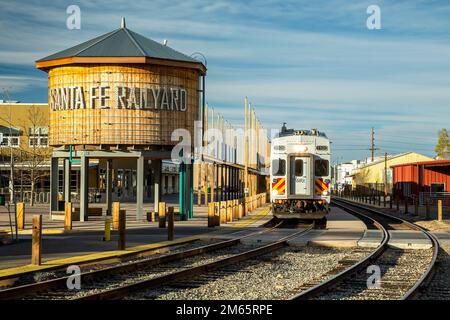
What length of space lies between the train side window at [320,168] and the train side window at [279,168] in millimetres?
1289

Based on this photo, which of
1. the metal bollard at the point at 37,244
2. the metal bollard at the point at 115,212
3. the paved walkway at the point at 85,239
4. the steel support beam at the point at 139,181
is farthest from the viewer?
the steel support beam at the point at 139,181

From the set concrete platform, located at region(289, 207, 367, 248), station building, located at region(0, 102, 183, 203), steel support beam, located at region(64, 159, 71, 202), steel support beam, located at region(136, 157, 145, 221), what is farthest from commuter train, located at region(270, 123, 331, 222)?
station building, located at region(0, 102, 183, 203)

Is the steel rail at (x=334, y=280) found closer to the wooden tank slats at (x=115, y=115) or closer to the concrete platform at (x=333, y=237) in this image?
the concrete platform at (x=333, y=237)

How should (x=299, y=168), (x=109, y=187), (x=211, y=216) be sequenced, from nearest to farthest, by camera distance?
(x=211, y=216)
(x=299, y=168)
(x=109, y=187)

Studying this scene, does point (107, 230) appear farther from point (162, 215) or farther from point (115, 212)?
point (162, 215)

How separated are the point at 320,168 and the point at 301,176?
83 cm

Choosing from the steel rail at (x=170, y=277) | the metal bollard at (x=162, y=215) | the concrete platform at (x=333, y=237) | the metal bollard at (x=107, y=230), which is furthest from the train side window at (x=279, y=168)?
the metal bollard at (x=107, y=230)

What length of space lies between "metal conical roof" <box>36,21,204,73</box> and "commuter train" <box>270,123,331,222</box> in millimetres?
6725

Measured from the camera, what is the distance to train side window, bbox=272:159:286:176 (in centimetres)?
2798

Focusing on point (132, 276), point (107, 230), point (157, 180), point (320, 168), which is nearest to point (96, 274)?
point (132, 276)

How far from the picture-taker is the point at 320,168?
91.5 ft

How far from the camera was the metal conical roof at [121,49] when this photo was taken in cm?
3023

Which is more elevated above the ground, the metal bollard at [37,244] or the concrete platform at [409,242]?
the metal bollard at [37,244]
